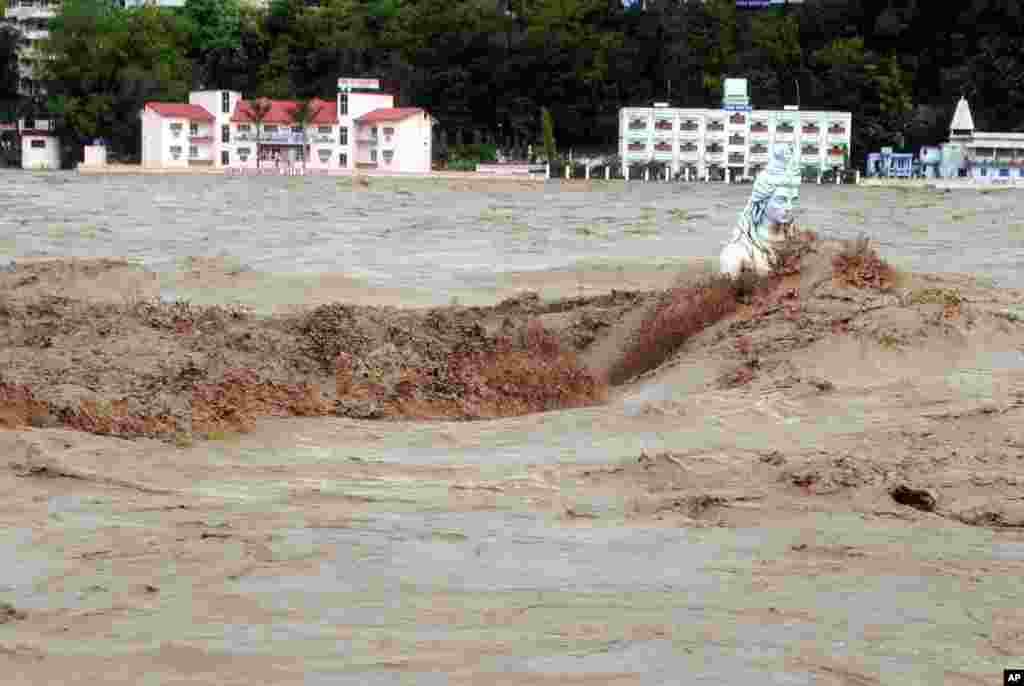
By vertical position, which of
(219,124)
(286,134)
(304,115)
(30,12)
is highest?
(30,12)

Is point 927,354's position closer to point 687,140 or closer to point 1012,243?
point 1012,243

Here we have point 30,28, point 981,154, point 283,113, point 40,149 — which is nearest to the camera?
point 981,154

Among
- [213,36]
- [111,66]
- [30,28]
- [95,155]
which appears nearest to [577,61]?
[213,36]

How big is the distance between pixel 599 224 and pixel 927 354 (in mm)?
26738

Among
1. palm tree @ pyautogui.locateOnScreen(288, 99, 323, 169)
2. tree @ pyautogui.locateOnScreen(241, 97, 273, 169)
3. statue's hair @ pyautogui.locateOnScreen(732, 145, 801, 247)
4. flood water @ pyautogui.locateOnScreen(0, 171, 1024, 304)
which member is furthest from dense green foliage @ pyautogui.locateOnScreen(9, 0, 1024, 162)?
statue's hair @ pyautogui.locateOnScreen(732, 145, 801, 247)

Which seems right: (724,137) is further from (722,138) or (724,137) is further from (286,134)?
(286,134)

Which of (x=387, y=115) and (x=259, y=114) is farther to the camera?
(x=259, y=114)

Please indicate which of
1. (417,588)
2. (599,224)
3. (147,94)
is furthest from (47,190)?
(417,588)

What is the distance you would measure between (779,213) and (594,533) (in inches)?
269

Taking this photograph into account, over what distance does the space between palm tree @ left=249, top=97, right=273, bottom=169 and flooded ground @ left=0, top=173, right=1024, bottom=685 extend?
251 ft

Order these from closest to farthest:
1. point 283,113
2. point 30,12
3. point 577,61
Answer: point 283,113, point 577,61, point 30,12

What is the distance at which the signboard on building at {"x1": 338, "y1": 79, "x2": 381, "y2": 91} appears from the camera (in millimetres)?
89688

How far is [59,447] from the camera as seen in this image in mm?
8508

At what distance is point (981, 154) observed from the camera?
84.1m
